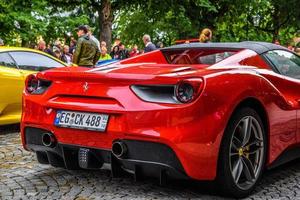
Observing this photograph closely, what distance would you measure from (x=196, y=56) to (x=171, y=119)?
1668 mm

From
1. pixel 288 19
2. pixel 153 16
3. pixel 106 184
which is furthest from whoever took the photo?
pixel 288 19

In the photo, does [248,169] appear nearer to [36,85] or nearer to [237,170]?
[237,170]

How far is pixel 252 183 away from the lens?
15.0 ft

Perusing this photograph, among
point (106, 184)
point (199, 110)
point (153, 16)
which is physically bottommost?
point (106, 184)

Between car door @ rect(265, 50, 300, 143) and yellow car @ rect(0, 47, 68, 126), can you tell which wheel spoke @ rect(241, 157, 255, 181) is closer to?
car door @ rect(265, 50, 300, 143)

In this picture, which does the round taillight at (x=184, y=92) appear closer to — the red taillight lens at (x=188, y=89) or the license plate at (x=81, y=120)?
the red taillight lens at (x=188, y=89)

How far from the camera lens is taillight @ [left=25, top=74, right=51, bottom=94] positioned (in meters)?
4.78

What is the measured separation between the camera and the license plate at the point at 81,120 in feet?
14.0

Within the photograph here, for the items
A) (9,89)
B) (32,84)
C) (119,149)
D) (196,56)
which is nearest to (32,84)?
(32,84)

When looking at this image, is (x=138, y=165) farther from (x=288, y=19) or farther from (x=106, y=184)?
(x=288, y=19)

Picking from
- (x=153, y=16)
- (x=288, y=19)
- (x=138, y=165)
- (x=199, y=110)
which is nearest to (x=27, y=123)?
(x=138, y=165)

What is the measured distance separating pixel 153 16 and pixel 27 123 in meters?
21.7

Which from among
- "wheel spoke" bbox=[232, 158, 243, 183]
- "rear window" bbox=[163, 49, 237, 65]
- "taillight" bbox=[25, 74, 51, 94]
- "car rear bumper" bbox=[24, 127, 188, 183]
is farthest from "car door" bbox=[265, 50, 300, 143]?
"taillight" bbox=[25, 74, 51, 94]

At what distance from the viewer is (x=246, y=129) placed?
448 centimetres
